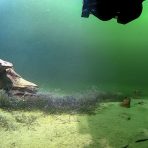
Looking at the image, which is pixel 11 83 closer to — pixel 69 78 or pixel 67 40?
pixel 69 78

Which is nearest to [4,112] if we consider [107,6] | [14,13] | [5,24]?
[107,6]

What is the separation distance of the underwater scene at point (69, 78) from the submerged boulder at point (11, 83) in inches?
1.3

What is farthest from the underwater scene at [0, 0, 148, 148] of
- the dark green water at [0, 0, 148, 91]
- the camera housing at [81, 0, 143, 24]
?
the camera housing at [81, 0, 143, 24]

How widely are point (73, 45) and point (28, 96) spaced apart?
3838 centimetres

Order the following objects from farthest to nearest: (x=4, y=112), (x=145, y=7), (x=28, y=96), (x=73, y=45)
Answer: (x=73, y=45) < (x=145, y=7) < (x=28, y=96) < (x=4, y=112)

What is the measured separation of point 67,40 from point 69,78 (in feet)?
65.4

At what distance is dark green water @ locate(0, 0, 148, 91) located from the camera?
36.4 m

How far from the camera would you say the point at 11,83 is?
34.7 feet

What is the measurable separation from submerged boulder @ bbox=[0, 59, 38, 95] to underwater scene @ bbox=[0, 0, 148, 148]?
0.03 metres

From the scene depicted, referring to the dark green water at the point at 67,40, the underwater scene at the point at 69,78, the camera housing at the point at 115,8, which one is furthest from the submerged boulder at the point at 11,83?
the dark green water at the point at 67,40

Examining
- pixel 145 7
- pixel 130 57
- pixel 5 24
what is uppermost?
pixel 145 7

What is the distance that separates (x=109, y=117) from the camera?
29.0 feet

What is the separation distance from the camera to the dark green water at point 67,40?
36.4 metres

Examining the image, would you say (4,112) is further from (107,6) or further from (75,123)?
(107,6)
